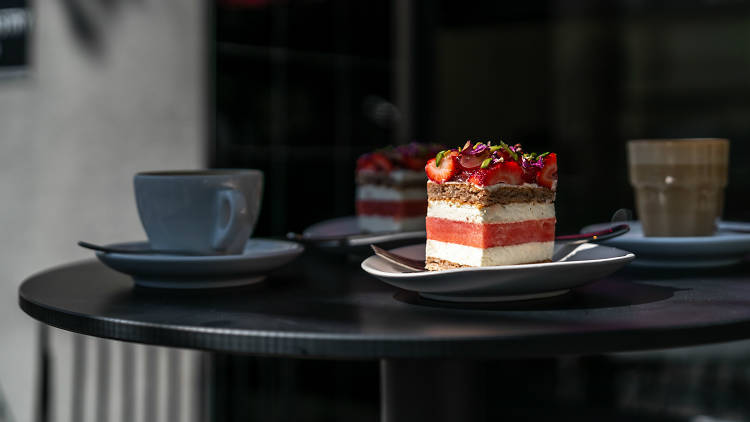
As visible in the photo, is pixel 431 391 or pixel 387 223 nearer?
pixel 431 391

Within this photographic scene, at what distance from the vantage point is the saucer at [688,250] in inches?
50.6

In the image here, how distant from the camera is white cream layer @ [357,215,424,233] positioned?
1713mm

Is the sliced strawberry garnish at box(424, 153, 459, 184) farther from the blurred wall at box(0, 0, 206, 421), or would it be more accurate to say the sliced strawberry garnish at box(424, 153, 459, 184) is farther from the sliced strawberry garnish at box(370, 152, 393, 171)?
the blurred wall at box(0, 0, 206, 421)

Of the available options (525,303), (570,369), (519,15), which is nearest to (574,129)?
(519,15)

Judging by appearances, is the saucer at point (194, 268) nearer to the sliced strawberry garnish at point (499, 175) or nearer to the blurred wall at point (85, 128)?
the sliced strawberry garnish at point (499, 175)

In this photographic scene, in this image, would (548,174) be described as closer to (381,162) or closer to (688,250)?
(688,250)

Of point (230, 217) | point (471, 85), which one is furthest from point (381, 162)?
point (471, 85)

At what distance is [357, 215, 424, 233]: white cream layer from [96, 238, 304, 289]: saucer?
496 mm

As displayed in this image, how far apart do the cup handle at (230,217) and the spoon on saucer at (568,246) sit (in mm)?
216

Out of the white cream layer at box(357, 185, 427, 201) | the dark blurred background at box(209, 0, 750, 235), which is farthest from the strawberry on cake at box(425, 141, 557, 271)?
the dark blurred background at box(209, 0, 750, 235)

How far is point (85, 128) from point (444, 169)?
3.19m

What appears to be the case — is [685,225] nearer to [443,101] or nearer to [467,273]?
[467,273]

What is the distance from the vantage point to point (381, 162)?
177cm

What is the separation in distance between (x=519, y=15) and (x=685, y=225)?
4372 mm
